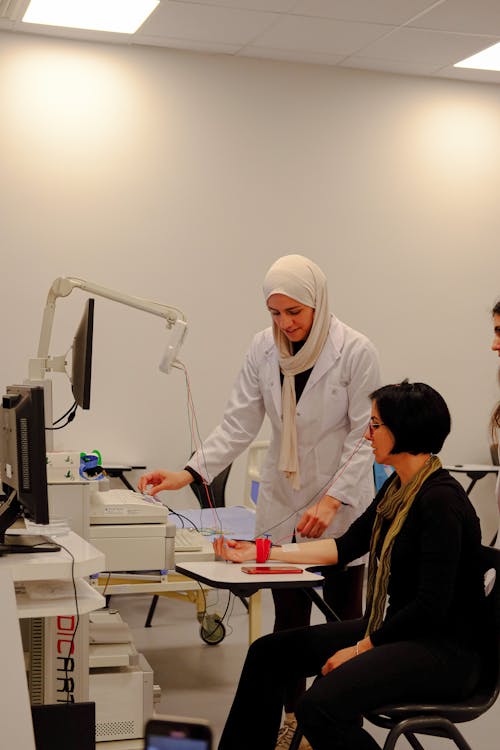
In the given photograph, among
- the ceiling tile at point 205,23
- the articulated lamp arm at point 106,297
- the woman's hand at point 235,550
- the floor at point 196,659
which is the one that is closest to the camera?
the woman's hand at point 235,550

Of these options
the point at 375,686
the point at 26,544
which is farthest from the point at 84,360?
the point at 375,686

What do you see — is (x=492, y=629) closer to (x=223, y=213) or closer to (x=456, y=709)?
(x=456, y=709)

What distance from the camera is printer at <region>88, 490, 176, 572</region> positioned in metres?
2.76

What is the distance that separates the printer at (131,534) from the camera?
9.05 ft

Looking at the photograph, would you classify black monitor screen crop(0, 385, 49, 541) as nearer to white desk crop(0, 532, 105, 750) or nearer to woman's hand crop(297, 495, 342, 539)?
white desk crop(0, 532, 105, 750)

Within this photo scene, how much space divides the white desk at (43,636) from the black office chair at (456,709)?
2.11 ft

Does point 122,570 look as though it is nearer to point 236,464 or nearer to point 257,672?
point 257,672

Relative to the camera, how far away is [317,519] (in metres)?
2.64

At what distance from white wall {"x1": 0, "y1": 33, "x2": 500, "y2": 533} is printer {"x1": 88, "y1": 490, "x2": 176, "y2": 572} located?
2126mm

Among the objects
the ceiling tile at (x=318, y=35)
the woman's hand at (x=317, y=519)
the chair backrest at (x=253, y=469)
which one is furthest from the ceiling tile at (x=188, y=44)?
the woman's hand at (x=317, y=519)

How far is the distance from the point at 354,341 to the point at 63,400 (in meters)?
2.40

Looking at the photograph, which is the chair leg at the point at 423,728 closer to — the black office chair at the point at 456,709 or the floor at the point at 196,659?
the black office chair at the point at 456,709

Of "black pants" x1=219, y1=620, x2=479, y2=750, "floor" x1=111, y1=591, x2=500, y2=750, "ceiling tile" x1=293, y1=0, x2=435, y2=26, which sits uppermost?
"ceiling tile" x1=293, y1=0, x2=435, y2=26

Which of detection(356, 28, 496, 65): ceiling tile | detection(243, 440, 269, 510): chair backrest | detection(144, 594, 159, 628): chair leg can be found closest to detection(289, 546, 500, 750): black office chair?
detection(144, 594, 159, 628): chair leg
